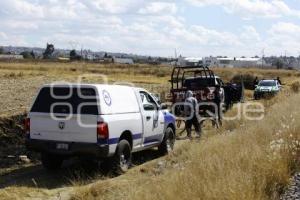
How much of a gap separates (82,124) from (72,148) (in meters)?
0.53

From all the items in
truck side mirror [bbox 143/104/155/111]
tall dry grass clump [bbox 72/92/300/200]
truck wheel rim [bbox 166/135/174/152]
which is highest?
truck side mirror [bbox 143/104/155/111]

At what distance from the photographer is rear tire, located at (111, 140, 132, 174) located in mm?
11812

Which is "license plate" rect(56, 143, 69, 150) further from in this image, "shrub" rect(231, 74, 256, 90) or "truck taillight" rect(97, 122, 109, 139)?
"shrub" rect(231, 74, 256, 90)

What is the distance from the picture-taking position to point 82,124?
1137 cm

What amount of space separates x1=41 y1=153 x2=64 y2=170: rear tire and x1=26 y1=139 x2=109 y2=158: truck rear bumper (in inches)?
24.8

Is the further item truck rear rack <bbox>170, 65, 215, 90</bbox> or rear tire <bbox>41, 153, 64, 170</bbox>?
truck rear rack <bbox>170, 65, 215, 90</bbox>

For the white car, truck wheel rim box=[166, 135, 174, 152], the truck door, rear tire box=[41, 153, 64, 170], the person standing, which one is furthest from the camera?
the white car

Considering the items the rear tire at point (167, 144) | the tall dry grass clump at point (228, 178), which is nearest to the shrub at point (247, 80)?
the rear tire at point (167, 144)

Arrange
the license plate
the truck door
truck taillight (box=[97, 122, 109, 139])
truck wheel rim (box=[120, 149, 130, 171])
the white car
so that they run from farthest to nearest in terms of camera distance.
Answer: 1. the white car
2. the truck door
3. truck wheel rim (box=[120, 149, 130, 171])
4. the license plate
5. truck taillight (box=[97, 122, 109, 139])

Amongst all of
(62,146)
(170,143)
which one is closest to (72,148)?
(62,146)

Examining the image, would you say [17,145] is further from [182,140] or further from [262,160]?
[262,160]

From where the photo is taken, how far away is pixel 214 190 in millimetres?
6621

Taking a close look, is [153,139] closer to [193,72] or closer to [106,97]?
[106,97]

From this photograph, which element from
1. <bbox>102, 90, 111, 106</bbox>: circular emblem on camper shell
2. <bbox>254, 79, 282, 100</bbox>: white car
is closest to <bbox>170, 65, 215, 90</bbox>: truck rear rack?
<bbox>102, 90, 111, 106</bbox>: circular emblem on camper shell
